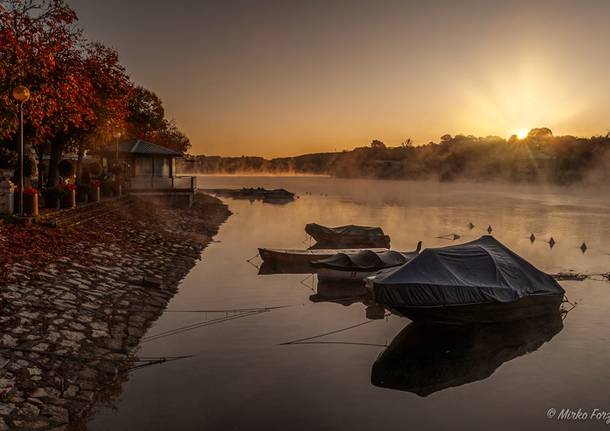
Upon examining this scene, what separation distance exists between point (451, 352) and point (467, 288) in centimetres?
230

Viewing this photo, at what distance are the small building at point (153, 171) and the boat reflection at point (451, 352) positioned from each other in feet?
106

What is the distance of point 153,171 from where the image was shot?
47.0m

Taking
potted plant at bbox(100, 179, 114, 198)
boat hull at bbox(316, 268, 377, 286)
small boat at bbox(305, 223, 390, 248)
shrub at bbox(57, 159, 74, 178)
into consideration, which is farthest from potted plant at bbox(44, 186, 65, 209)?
small boat at bbox(305, 223, 390, 248)

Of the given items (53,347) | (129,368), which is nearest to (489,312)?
(129,368)

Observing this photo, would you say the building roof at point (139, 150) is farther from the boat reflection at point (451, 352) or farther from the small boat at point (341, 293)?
the boat reflection at point (451, 352)

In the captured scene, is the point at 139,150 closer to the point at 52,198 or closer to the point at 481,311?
the point at 52,198

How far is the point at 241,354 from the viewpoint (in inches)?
583

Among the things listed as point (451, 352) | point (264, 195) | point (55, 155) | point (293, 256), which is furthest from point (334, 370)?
point (264, 195)

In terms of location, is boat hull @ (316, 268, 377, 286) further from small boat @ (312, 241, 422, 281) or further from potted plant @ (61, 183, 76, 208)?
potted plant @ (61, 183, 76, 208)

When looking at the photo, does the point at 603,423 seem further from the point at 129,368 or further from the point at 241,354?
the point at 129,368

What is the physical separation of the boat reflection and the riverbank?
709 cm

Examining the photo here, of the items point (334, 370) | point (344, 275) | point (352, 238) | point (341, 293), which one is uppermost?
point (352, 238)

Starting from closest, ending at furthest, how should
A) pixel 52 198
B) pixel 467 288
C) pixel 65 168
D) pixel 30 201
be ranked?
pixel 467 288 < pixel 30 201 < pixel 52 198 < pixel 65 168

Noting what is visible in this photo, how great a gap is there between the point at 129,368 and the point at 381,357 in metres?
7.51
